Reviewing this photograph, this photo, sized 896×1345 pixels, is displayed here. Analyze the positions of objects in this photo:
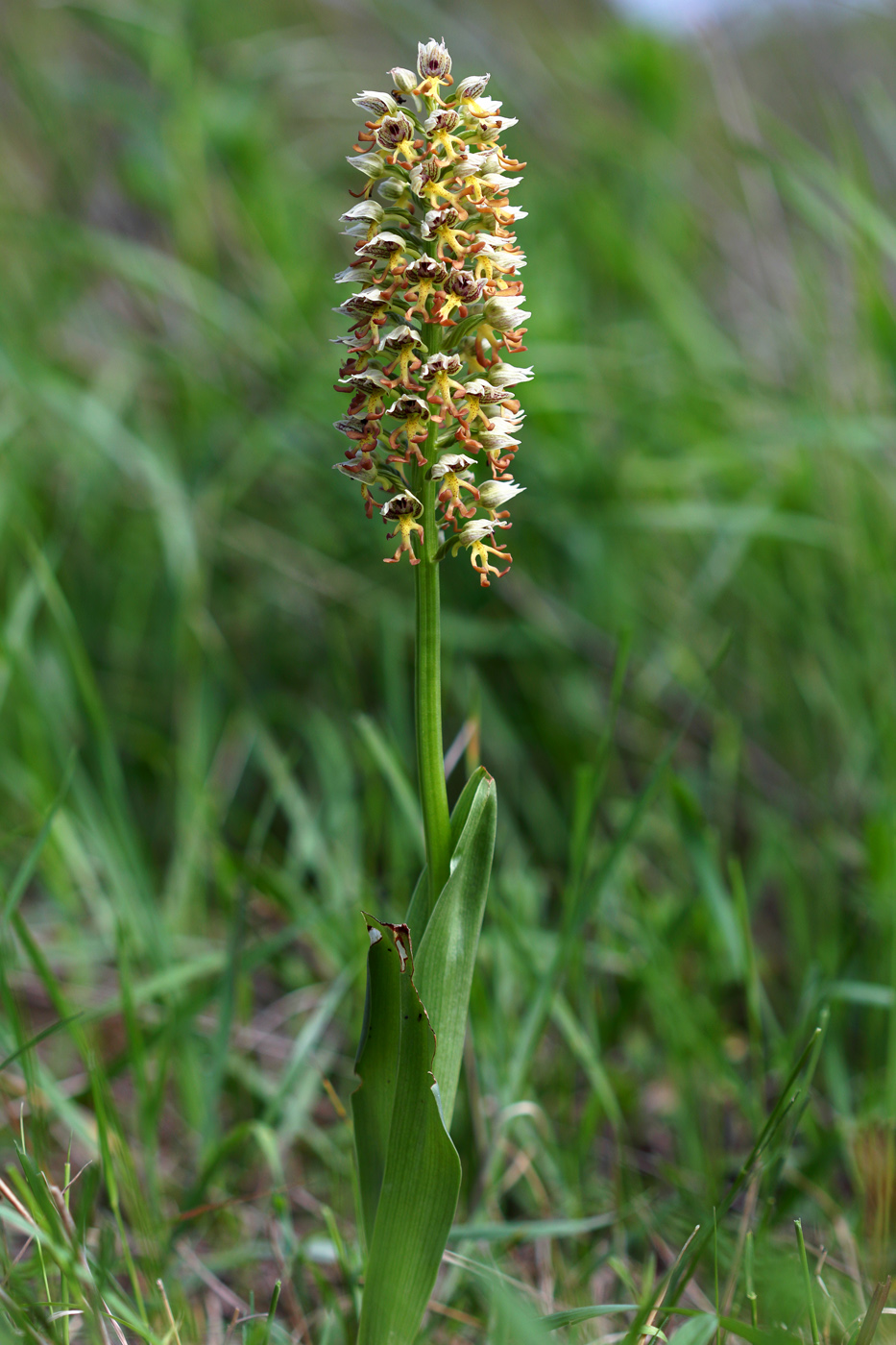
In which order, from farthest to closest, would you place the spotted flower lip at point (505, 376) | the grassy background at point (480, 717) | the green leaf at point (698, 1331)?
the grassy background at point (480, 717) < the spotted flower lip at point (505, 376) < the green leaf at point (698, 1331)

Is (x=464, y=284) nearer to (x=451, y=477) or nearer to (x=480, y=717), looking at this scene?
(x=451, y=477)

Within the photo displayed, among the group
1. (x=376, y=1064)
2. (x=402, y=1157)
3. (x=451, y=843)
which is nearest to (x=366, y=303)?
(x=451, y=843)

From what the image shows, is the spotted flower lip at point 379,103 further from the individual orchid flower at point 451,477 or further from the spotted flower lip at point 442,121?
the individual orchid flower at point 451,477

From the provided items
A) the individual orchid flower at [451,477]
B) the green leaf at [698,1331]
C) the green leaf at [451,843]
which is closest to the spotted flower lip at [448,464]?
the individual orchid flower at [451,477]

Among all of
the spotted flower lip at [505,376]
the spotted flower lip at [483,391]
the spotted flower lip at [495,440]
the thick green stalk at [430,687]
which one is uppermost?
the spotted flower lip at [505,376]

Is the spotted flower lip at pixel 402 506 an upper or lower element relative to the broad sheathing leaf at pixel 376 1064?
upper

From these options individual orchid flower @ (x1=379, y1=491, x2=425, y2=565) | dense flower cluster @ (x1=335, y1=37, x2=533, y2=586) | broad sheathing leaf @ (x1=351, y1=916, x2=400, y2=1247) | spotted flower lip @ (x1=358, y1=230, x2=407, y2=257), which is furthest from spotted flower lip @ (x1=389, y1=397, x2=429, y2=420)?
broad sheathing leaf @ (x1=351, y1=916, x2=400, y2=1247)

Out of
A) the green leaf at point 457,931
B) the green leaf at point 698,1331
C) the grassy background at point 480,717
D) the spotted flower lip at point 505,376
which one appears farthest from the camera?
the grassy background at point 480,717

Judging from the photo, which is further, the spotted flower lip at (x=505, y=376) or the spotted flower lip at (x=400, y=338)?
the spotted flower lip at (x=505, y=376)
